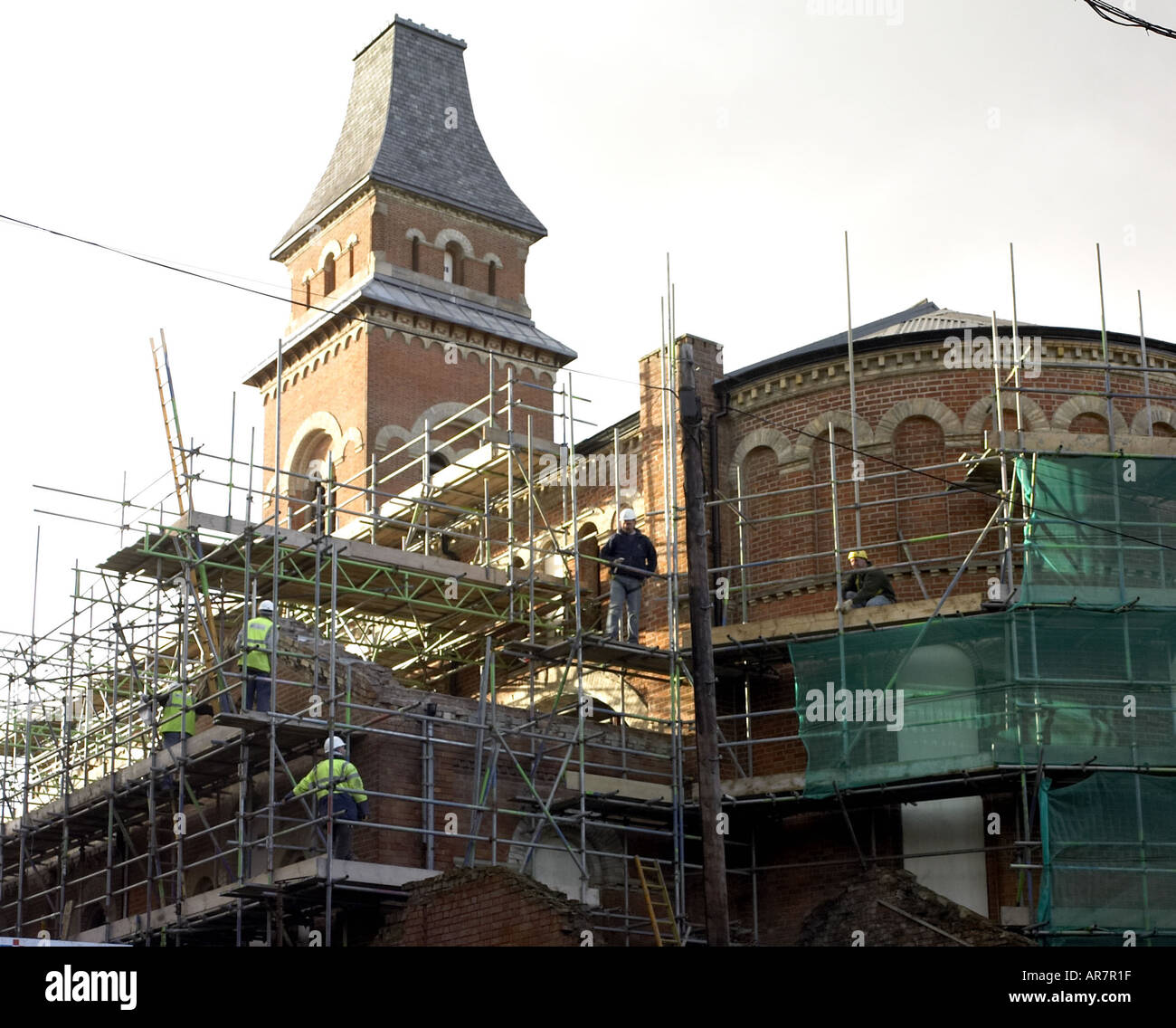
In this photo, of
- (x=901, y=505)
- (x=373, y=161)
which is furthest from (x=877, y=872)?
(x=373, y=161)

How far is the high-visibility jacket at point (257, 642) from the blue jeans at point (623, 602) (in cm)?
492

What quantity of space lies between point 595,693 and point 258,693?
642 centimetres

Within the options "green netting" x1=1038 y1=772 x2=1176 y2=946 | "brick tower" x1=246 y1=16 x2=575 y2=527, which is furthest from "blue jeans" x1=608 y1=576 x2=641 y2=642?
"brick tower" x1=246 y1=16 x2=575 y2=527

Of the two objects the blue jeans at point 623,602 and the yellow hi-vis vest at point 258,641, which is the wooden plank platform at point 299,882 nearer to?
the yellow hi-vis vest at point 258,641

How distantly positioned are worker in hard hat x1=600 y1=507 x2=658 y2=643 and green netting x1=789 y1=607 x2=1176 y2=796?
3.13m

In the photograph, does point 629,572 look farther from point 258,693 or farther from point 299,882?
point 299,882

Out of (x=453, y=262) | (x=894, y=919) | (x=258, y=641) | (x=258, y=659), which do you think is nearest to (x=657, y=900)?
(x=894, y=919)

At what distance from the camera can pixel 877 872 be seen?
21.5 meters

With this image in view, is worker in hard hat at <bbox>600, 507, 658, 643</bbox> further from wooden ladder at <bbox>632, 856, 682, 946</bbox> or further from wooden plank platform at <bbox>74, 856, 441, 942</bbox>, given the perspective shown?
wooden plank platform at <bbox>74, 856, 441, 942</bbox>

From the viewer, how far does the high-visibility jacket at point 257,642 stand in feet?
70.5

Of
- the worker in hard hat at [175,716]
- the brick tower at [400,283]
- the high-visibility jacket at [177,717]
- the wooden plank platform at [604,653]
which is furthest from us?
the brick tower at [400,283]

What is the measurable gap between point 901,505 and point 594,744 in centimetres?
560

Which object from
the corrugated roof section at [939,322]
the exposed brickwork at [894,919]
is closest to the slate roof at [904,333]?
the corrugated roof section at [939,322]
